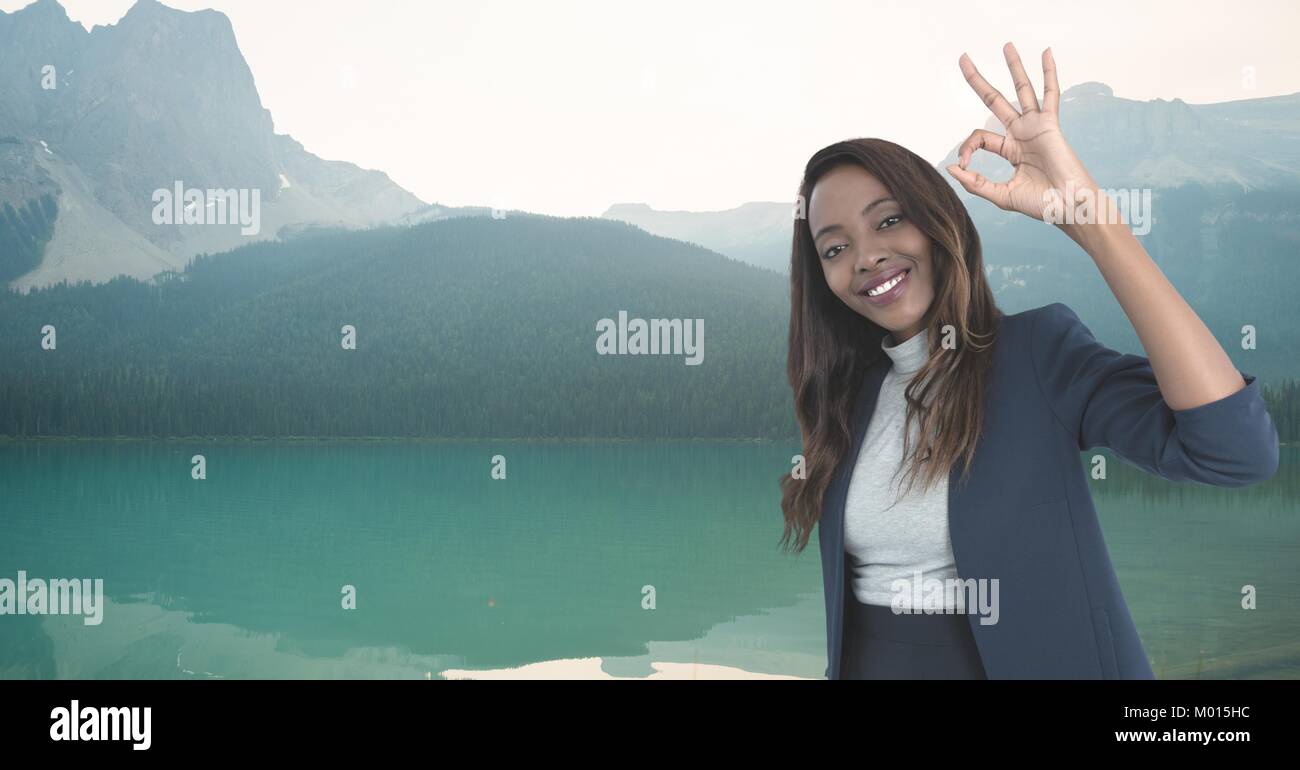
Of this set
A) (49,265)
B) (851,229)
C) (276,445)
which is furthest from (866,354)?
(49,265)

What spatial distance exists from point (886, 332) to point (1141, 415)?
92cm

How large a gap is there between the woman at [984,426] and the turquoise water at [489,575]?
1331 centimetres

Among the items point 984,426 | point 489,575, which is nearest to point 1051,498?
point 984,426

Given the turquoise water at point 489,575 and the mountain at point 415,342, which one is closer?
the turquoise water at point 489,575

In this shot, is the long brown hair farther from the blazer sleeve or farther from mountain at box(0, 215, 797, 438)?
mountain at box(0, 215, 797, 438)

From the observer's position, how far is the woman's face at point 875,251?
2287 mm

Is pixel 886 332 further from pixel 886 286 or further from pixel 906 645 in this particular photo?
pixel 906 645

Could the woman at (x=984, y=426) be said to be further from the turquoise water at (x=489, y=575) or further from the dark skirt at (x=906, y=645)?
the turquoise water at (x=489, y=575)

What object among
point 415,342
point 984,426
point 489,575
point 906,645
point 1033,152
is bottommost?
point 489,575

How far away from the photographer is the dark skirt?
6.90 feet

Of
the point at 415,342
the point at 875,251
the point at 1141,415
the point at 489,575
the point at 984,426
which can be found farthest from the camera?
the point at 415,342

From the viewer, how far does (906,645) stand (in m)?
2.15

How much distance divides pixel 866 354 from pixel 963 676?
0.88m

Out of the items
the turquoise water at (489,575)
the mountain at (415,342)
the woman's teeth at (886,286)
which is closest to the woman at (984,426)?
the woman's teeth at (886,286)
